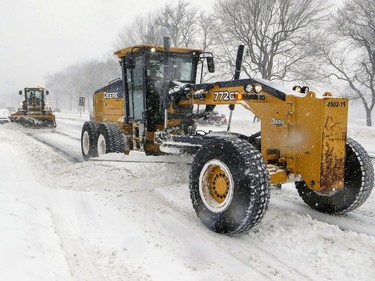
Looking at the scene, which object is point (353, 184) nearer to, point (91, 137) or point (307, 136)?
point (307, 136)

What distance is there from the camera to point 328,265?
365 centimetres

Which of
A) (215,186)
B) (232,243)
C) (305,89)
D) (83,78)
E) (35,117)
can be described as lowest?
(232,243)

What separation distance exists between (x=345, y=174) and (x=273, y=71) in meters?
24.2

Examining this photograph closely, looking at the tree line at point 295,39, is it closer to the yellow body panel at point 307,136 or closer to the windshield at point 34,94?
the windshield at point 34,94

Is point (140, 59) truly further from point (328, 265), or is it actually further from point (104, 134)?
point (328, 265)

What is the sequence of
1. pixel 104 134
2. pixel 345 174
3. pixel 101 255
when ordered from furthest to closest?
pixel 104 134
pixel 345 174
pixel 101 255

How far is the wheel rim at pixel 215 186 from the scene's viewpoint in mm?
4492

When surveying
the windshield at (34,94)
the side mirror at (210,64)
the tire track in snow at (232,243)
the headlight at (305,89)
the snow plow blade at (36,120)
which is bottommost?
the tire track in snow at (232,243)

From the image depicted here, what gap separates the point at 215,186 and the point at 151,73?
145 inches

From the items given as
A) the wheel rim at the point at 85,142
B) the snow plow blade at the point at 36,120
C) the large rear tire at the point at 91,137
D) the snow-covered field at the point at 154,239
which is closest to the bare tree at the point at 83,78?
the snow plow blade at the point at 36,120

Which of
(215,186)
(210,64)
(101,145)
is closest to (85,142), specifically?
(101,145)

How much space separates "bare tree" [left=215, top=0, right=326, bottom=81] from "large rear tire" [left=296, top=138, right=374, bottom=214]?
22091 mm

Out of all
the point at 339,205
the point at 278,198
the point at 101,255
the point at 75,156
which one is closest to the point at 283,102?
the point at 339,205

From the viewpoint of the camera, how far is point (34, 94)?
80.4ft
